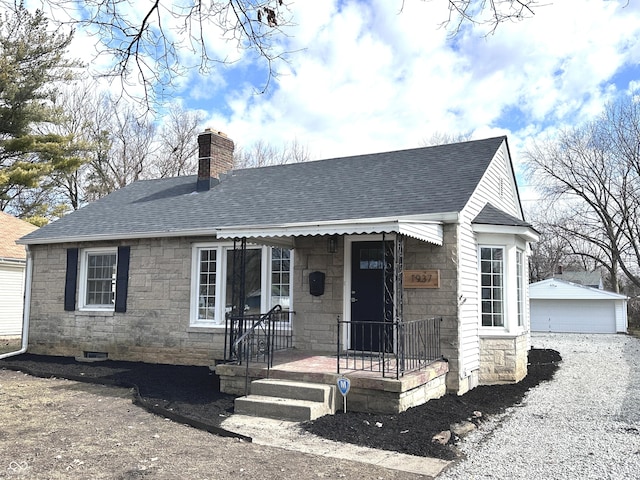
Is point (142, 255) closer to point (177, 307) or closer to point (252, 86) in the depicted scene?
point (177, 307)

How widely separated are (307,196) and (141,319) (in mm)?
4385

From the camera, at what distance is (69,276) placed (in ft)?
39.7

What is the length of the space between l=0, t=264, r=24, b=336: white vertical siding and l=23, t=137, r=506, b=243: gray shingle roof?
6446mm

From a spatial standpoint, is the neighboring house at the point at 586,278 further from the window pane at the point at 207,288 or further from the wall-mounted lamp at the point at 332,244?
the window pane at the point at 207,288

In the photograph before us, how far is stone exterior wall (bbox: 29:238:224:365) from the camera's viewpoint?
10.7 m

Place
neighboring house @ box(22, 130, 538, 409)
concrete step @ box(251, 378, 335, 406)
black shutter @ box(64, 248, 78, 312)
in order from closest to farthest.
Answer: concrete step @ box(251, 378, 335, 406) < neighboring house @ box(22, 130, 538, 409) < black shutter @ box(64, 248, 78, 312)

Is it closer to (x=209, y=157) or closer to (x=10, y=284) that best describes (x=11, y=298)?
(x=10, y=284)

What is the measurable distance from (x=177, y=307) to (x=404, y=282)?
4813 millimetres

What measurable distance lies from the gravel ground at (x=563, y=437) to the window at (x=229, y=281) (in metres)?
4.63

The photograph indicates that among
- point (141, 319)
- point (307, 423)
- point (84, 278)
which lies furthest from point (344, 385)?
point (84, 278)

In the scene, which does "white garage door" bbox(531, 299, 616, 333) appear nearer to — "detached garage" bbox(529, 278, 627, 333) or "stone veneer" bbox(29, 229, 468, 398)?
"detached garage" bbox(529, 278, 627, 333)

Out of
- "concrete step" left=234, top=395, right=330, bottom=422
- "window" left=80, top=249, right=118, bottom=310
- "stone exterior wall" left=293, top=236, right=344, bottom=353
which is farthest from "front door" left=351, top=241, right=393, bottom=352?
"window" left=80, top=249, right=118, bottom=310

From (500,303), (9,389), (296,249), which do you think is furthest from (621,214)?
(9,389)

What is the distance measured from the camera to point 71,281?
12.1 metres
